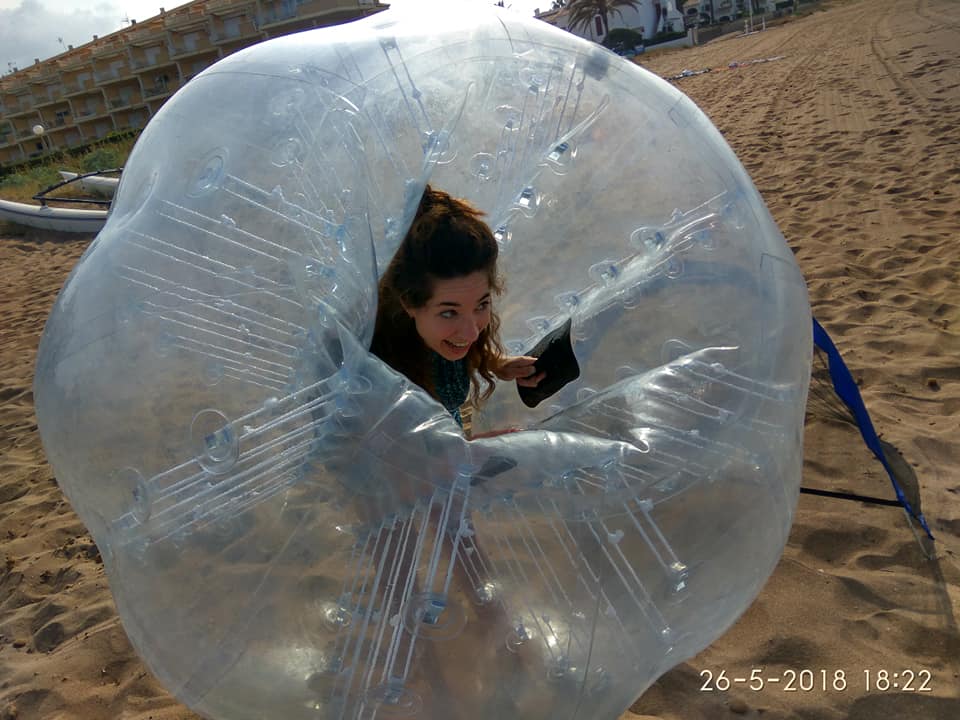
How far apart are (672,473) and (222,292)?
35.5 inches

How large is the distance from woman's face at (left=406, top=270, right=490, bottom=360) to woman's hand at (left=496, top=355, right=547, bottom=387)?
0.35 meters

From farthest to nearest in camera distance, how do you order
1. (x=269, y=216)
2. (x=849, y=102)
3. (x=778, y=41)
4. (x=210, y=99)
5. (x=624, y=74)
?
(x=778, y=41) → (x=849, y=102) → (x=624, y=74) → (x=210, y=99) → (x=269, y=216)

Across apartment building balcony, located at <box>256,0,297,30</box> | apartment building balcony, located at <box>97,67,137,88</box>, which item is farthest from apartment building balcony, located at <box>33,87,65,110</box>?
apartment building balcony, located at <box>256,0,297,30</box>

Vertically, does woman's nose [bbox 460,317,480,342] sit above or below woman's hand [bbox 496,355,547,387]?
above

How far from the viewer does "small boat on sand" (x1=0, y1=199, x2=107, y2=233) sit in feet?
27.5

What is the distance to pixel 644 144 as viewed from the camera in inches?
69.0

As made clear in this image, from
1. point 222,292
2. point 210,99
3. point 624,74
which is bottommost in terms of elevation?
point 222,292

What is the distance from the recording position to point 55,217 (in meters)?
8.67

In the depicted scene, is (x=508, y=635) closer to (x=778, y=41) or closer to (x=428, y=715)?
(x=428, y=715)

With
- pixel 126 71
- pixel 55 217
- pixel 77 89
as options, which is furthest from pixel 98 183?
pixel 77 89

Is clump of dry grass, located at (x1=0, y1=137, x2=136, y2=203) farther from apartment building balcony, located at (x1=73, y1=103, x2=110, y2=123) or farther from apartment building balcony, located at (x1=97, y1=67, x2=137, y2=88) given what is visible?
apartment building balcony, located at (x1=73, y1=103, x2=110, y2=123)

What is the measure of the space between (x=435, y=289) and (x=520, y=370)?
532 mm

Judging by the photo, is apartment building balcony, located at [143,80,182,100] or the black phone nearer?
the black phone

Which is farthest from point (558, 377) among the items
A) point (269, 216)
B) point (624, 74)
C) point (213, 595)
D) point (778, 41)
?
point (778, 41)
